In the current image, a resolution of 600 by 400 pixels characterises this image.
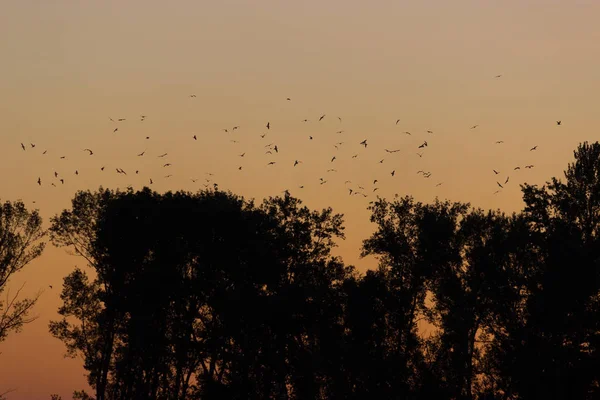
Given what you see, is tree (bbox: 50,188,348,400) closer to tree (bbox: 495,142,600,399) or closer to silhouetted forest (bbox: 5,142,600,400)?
silhouetted forest (bbox: 5,142,600,400)

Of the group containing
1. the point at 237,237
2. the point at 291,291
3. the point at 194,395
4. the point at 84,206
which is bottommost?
the point at 194,395

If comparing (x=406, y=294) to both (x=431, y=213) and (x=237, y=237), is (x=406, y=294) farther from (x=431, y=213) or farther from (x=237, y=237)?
(x=237, y=237)

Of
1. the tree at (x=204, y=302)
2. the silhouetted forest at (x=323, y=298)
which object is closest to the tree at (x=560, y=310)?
the silhouetted forest at (x=323, y=298)

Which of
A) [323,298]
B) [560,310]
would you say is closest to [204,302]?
[323,298]

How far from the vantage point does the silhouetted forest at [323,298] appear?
2452 inches

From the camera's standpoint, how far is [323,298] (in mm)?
68938

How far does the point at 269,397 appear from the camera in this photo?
65.1 meters

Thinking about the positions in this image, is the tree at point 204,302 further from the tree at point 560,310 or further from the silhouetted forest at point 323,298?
the tree at point 560,310

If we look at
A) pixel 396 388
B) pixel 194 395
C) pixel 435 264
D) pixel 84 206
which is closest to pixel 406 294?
pixel 435 264

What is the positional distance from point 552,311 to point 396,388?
13.6 meters

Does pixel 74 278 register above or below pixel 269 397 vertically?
above

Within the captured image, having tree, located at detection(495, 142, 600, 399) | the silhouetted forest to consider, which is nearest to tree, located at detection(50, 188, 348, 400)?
the silhouetted forest

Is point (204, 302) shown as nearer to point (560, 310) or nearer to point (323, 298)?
point (323, 298)

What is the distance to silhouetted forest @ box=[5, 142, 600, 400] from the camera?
204 ft
